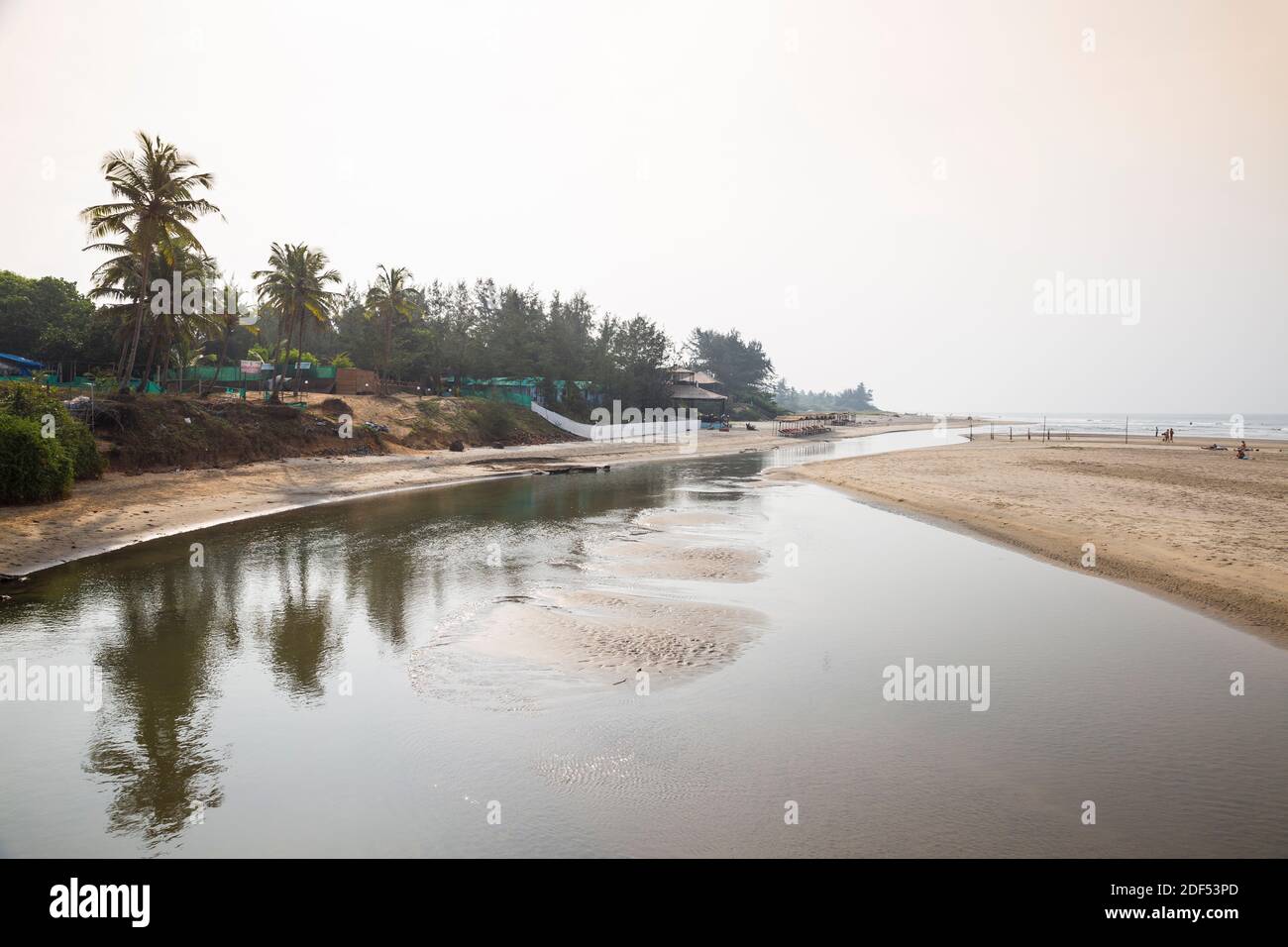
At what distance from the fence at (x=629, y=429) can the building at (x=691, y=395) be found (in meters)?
4.67

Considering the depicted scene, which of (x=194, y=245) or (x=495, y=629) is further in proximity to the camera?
(x=194, y=245)

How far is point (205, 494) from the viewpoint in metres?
29.1

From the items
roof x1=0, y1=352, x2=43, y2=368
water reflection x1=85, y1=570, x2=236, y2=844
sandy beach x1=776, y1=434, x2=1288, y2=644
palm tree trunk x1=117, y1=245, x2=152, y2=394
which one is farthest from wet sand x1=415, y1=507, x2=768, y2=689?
roof x1=0, y1=352, x2=43, y2=368

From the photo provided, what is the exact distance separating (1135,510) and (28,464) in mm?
39254

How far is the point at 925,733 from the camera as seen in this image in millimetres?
9164

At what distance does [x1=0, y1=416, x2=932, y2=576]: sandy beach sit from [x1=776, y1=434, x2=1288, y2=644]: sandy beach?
23049 mm

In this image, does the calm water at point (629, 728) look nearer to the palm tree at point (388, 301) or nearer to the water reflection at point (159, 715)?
the water reflection at point (159, 715)

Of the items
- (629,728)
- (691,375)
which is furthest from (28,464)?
(691,375)

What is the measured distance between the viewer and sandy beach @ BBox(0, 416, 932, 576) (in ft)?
65.7

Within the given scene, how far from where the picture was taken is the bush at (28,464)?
22.5m

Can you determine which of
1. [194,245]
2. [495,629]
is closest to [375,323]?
[194,245]

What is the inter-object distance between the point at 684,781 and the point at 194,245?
132 ft

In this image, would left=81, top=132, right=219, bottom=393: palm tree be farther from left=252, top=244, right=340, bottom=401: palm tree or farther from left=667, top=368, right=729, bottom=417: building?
left=667, top=368, right=729, bottom=417: building
